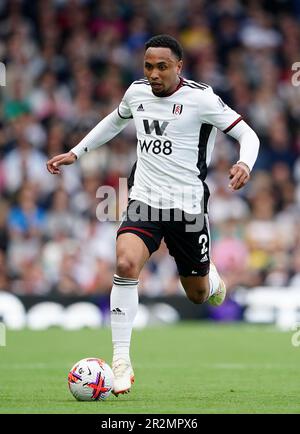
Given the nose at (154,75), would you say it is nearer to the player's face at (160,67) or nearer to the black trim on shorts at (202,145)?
the player's face at (160,67)

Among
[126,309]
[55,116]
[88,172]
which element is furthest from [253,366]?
[55,116]

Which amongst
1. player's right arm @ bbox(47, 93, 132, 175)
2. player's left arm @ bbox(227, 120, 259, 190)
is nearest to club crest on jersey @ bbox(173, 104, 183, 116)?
player's left arm @ bbox(227, 120, 259, 190)

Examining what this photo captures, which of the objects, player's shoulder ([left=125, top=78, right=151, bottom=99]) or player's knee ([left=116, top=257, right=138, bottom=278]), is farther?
player's shoulder ([left=125, top=78, right=151, bottom=99])

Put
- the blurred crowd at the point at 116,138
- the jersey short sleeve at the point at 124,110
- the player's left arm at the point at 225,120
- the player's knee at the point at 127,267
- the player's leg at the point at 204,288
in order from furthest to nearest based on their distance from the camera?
the blurred crowd at the point at 116,138 < the player's leg at the point at 204,288 < the jersey short sleeve at the point at 124,110 < the player's left arm at the point at 225,120 < the player's knee at the point at 127,267

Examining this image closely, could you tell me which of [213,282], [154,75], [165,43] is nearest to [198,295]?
[213,282]

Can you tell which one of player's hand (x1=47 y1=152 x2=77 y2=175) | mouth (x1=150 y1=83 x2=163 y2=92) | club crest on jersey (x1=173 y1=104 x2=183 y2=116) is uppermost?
mouth (x1=150 y1=83 x2=163 y2=92)

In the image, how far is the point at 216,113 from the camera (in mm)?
8812

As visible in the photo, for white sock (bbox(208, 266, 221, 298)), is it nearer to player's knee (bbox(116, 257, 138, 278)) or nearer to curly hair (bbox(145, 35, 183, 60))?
player's knee (bbox(116, 257, 138, 278))

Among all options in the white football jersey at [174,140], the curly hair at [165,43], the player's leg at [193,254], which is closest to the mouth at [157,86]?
the white football jersey at [174,140]

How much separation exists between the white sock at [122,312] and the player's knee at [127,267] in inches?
2.6

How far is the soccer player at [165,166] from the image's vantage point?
8.56 m

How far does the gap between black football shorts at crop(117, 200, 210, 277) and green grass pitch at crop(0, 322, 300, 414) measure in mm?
1030

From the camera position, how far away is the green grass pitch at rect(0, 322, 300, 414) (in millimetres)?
7784

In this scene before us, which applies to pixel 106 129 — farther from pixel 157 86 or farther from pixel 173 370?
pixel 173 370
